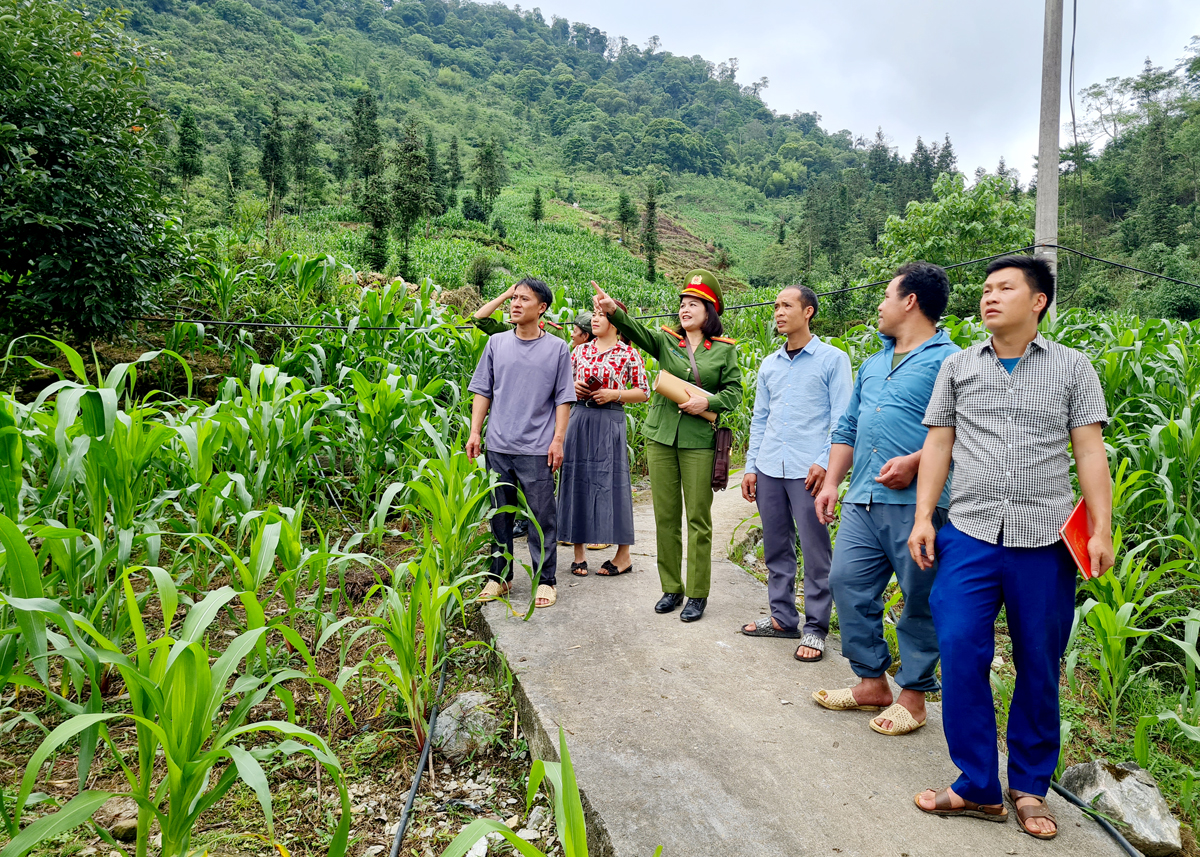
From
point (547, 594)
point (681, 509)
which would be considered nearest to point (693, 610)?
point (681, 509)

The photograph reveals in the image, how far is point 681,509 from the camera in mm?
3123

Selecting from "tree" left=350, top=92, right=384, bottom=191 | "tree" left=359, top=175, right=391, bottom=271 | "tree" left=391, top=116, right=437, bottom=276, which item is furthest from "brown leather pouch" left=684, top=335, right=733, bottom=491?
"tree" left=350, top=92, right=384, bottom=191

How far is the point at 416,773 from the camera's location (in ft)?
6.66

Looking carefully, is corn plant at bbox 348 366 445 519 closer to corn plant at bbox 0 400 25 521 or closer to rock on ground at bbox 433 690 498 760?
rock on ground at bbox 433 690 498 760

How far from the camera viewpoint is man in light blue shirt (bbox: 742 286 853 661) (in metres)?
2.79

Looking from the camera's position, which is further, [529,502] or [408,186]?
[408,186]

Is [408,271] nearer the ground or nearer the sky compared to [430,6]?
nearer the ground

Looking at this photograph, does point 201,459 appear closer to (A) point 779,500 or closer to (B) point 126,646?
(B) point 126,646

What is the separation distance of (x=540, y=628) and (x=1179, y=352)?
4519 millimetres

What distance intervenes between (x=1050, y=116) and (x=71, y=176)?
7.30 meters

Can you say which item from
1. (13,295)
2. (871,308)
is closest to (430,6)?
(871,308)

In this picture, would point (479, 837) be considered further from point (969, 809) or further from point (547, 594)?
point (547, 594)

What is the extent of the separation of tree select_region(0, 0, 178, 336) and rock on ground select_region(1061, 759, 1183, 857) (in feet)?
17.9

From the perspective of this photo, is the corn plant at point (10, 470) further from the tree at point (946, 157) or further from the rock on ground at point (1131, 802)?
the tree at point (946, 157)
